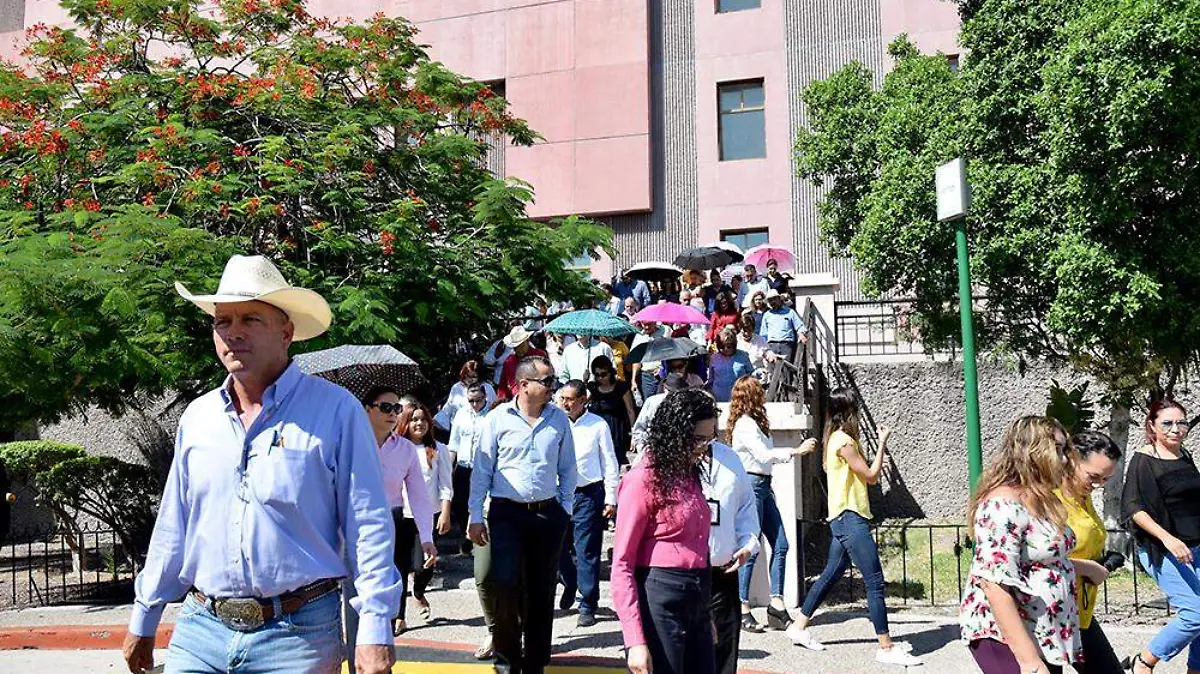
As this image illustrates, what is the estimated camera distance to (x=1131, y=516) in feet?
22.4

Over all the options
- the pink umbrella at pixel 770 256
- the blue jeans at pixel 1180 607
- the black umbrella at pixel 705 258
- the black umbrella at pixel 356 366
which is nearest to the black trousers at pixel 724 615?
the black umbrella at pixel 356 366

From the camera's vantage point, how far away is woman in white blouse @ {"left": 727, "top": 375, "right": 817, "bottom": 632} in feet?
27.8

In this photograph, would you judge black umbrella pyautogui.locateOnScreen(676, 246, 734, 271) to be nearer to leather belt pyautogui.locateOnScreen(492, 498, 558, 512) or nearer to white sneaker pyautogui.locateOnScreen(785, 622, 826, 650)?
white sneaker pyautogui.locateOnScreen(785, 622, 826, 650)

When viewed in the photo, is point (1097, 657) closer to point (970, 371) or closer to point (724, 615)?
point (724, 615)

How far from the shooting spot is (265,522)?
3.47 meters

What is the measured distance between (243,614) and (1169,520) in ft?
18.2

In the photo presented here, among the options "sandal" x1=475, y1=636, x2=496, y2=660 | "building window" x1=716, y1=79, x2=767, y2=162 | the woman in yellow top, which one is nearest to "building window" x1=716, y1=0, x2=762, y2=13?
"building window" x1=716, y1=79, x2=767, y2=162

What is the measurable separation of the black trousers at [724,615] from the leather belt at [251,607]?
2424 millimetres

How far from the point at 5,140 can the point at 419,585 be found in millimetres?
7598

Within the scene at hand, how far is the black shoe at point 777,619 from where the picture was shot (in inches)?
352

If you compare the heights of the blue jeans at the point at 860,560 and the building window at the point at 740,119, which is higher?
the building window at the point at 740,119

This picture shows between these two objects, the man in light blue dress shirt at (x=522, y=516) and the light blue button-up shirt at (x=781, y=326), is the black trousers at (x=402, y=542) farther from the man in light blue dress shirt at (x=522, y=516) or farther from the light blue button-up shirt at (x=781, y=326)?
the light blue button-up shirt at (x=781, y=326)

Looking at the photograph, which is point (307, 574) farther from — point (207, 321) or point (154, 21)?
point (154, 21)

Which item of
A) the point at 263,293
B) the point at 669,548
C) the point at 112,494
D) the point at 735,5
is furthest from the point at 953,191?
the point at 735,5
